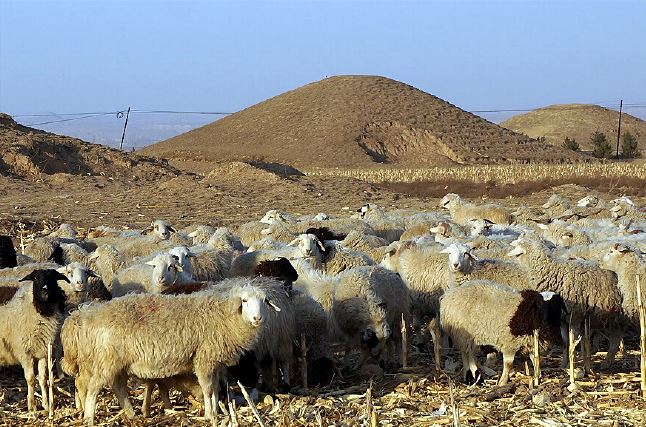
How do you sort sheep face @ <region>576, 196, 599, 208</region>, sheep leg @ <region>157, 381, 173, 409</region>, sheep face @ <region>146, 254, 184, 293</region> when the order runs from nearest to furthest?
1. sheep leg @ <region>157, 381, 173, 409</region>
2. sheep face @ <region>146, 254, 184, 293</region>
3. sheep face @ <region>576, 196, 599, 208</region>

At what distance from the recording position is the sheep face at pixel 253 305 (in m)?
8.96

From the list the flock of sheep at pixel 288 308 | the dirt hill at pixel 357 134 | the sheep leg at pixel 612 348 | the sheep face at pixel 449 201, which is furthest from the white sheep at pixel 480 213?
the dirt hill at pixel 357 134

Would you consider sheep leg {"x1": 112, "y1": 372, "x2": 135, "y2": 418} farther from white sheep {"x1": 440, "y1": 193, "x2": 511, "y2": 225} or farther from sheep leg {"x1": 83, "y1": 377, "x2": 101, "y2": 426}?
white sheep {"x1": 440, "y1": 193, "x2": 511, "y2": 225}

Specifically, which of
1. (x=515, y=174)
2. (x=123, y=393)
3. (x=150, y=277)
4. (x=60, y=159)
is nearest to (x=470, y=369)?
(x=123, y=393)

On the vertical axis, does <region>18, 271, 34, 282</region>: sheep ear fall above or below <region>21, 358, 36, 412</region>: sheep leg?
above

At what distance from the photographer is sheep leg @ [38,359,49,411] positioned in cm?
944

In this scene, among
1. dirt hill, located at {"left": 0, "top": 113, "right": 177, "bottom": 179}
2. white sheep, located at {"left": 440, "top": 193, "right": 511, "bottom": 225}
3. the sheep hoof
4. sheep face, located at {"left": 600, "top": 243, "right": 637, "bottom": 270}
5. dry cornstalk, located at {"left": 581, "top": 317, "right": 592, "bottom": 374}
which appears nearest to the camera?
the sheep hoof

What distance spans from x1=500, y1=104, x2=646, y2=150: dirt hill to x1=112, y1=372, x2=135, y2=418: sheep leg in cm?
11767

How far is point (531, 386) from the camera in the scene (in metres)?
9.48

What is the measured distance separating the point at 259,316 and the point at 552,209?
13.8 m

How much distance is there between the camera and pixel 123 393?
9.10 meters

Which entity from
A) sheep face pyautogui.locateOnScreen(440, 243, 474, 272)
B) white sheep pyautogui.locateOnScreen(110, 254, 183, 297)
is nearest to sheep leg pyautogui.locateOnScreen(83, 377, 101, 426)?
white sheep pyautogui.locateOnScreen(110, 254, 183, 297)

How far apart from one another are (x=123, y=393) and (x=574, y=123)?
13214 cm

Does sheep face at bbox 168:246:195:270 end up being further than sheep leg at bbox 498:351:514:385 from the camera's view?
Yes
